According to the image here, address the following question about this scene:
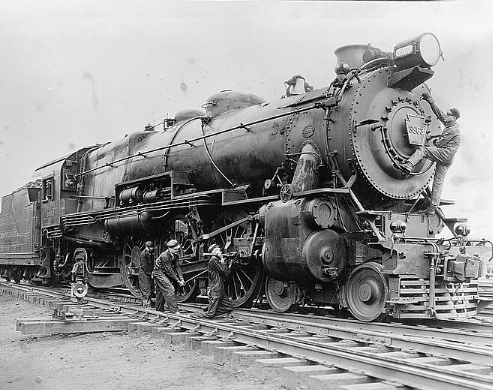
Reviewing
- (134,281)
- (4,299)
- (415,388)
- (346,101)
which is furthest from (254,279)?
(4,299)

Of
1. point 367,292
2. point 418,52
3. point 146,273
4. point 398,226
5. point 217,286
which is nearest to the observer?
point 367,292

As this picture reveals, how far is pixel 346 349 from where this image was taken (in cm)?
536

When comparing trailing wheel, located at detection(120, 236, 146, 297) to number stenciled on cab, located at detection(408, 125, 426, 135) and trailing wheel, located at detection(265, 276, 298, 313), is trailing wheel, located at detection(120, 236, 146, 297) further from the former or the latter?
number stenciled on cab, located at detection(408, 125, 426, 135)

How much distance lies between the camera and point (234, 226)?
923 centimetres

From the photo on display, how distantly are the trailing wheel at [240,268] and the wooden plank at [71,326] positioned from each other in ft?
6.22

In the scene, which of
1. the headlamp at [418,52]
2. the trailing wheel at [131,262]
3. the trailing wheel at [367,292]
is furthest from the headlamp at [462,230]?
the trailing wheel at [131,262]

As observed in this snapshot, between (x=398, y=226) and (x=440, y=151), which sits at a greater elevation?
(x=440, y=151)

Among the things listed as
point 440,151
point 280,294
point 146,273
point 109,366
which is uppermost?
point 440,151

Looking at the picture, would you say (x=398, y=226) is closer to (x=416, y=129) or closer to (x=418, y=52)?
(x=416, y=129)

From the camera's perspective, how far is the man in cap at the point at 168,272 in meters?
9.16

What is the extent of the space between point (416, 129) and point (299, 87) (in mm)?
2084

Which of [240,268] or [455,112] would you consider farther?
[240,268]

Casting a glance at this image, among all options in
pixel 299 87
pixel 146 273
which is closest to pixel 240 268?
pixel 146 273

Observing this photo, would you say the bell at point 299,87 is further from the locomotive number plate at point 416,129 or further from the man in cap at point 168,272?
the man in cap at point 168,272
